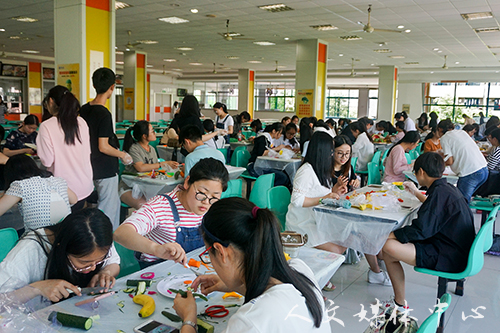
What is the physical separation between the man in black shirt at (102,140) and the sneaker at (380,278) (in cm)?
218

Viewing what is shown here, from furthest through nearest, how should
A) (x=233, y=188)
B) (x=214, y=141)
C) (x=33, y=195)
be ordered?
(x=214, y=141) < (x=233, y=188) < (x=33, y=195)

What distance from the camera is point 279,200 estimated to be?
3.45 metres

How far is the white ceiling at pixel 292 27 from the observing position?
25.5 feet

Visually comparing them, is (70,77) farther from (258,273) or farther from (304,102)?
(304,102)

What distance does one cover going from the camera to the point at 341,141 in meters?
3.67

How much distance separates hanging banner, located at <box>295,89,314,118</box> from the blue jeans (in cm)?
703

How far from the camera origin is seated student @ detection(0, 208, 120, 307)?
1.59 meters

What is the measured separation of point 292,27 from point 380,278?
7561 millimetres

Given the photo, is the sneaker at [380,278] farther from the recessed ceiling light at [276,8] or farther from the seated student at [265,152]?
the recessed ceiling light at [276,8]

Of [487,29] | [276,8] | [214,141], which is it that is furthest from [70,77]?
[487,29]

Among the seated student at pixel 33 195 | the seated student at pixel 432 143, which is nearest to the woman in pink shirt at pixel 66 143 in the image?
the seated student at pixel 33 195

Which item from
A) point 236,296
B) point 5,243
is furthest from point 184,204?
point 5,243

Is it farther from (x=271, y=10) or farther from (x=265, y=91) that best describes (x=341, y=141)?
(x=265, y=91)

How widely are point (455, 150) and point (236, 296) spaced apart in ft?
13.4
